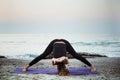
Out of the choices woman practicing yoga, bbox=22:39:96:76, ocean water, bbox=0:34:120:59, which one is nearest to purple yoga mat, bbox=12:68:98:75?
woman practicing yoga, bbox=22:39:96:76

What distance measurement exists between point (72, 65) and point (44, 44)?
50cm

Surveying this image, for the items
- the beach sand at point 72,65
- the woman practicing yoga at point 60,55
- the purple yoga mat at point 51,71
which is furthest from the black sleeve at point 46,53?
the beach sand at point 72,65

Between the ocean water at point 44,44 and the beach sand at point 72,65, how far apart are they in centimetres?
9

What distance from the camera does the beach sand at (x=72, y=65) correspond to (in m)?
2.77

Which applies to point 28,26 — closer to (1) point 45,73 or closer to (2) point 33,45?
(2) point 33,45

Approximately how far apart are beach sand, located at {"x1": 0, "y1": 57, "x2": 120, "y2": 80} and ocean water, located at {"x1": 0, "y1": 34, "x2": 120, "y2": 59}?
0.09m

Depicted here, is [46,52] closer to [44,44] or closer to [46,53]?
[46,53]

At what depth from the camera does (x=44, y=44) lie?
11.5ft

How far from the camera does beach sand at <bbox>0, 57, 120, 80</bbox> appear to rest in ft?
9.07

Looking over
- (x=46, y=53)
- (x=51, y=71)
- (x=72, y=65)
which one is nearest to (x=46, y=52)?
(x=46, y=53)

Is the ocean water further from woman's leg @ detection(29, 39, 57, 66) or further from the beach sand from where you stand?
woman's leg @ detection(29, 39, 57, 66)

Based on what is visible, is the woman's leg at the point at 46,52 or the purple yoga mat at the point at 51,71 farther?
the woman's leg at the point at 46,52

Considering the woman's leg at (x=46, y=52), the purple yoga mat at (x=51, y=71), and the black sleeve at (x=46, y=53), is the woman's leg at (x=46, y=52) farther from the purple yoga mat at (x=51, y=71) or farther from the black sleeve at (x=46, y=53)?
the purple yoga mat at (x=51, y=71)

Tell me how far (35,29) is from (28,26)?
12cm
